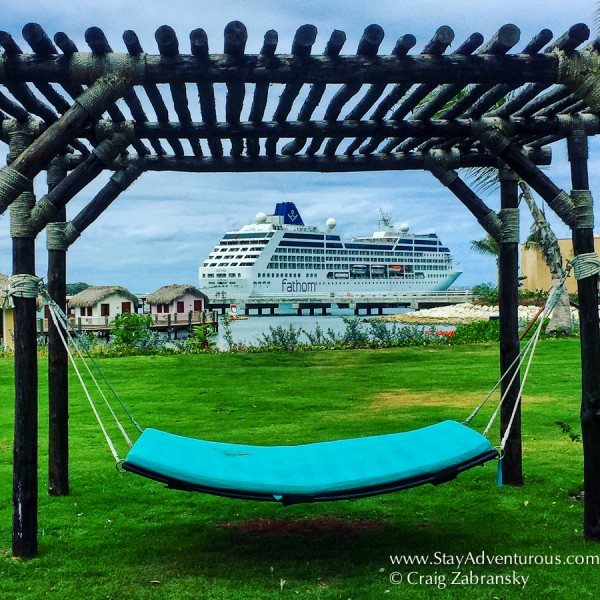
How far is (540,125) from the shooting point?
145 inches

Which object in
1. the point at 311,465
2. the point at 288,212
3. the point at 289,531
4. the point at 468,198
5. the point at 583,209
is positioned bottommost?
the point at 289,531

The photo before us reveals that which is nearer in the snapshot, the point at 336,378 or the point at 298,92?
the point at 298,92

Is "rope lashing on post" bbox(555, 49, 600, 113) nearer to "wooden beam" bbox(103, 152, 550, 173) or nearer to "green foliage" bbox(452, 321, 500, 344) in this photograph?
"wooden beam" bbox(103, 152, 550, 173)

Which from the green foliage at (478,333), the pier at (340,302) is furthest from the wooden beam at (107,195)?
the pier at (340,302)

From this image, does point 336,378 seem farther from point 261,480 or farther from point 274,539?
point 261,480

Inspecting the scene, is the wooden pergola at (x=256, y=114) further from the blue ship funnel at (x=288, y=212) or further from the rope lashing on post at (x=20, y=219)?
the blue ship funnel at (x=288, y=212)

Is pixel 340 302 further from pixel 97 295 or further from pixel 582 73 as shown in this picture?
pixel 582 73

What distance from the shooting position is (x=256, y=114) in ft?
11.7

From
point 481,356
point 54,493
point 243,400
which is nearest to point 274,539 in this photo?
point 54,493

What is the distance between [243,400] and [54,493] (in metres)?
4.42

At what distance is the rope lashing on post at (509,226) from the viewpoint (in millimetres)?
4238

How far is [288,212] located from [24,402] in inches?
1974

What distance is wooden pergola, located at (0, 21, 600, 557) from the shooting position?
9.87ft

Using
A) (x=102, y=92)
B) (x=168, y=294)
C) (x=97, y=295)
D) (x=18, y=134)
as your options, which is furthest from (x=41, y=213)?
(x=168, y=294)
